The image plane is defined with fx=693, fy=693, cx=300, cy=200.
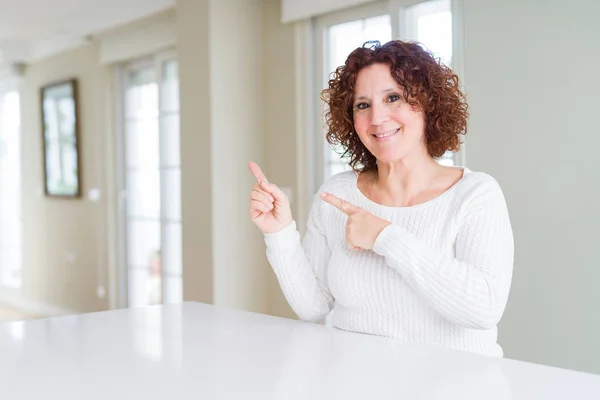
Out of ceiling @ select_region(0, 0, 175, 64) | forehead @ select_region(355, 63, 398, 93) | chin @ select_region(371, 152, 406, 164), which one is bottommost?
chin @ select_region(371, 152, 406, 164)

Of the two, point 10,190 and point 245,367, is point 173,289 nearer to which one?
point 10,190

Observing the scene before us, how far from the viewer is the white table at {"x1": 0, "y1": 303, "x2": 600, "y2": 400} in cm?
97

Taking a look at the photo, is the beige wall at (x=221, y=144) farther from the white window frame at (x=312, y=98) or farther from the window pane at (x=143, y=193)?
the window pane at (x=143, y=193)

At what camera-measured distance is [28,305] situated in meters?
6.65

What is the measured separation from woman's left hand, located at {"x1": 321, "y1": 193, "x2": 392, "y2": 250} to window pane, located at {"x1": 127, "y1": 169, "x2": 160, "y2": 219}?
387 centimetres

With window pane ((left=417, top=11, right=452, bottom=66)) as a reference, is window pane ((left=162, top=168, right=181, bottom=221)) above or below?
below

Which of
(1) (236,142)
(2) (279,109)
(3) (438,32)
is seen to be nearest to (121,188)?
(1) (236,142)

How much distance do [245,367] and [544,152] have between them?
6.65 ft

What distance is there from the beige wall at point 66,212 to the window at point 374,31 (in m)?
2.34

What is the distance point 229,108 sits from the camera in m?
4.07

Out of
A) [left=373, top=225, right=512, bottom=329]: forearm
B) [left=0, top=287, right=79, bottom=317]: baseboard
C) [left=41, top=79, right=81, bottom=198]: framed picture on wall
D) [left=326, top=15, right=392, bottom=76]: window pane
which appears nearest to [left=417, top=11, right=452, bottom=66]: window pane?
[left=326, top=15, right=392, bottom=76]: window pane

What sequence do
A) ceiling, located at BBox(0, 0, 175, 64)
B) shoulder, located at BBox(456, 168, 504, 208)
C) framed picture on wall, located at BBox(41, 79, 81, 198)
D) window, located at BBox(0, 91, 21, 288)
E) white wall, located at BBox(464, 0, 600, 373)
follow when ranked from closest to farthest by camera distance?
shoulder, located at BBox(456, 168, 504, 208), white wall, located at BBox(464, 0, 600, 373), ceiling, located at BBox(0, 0, 175, 64), framed picture on wall, located at BBox(41, 79, 81, 198), window, located at BBox(0, 91, 21, 288)

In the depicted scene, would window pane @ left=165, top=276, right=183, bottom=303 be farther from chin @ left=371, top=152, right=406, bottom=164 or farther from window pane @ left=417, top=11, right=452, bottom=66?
chin @ left=371, top=152, right=406, bottom=164

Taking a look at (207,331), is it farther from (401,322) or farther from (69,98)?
(69,98)
